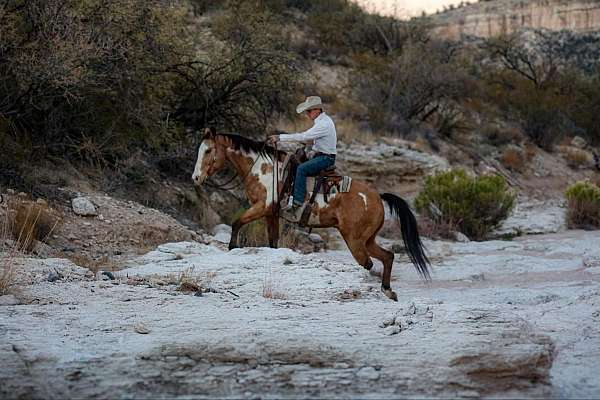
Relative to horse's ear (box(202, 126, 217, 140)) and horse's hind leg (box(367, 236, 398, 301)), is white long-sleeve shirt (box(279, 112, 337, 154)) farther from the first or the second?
horse's hind leg (box(367, 236, 398, 301))

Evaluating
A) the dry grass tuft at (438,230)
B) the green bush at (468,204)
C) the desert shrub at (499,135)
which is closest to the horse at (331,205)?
the dry grass tuft at (438,230)

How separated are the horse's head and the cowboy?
38.9 inches

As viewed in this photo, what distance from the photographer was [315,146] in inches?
369

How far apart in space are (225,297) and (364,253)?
286 cm

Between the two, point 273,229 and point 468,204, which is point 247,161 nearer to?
point 273,229

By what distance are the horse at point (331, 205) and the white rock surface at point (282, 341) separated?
106 centimetres

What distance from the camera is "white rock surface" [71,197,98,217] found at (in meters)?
11.0

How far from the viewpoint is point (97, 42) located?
12.2 metres

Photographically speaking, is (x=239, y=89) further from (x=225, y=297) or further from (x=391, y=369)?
(x=391, y=369)

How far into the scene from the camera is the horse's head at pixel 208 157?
32.9 ft

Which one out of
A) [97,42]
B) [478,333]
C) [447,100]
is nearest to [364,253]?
[478,333]

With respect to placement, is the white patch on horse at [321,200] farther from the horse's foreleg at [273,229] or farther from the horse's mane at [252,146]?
the horse's mane at [252,146]

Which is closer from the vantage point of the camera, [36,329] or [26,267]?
[36,329]

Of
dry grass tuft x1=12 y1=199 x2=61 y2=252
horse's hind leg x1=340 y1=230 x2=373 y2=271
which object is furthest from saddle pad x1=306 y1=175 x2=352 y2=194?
dry grass tuft x1=12 y1=199 x2=61 y2=252
